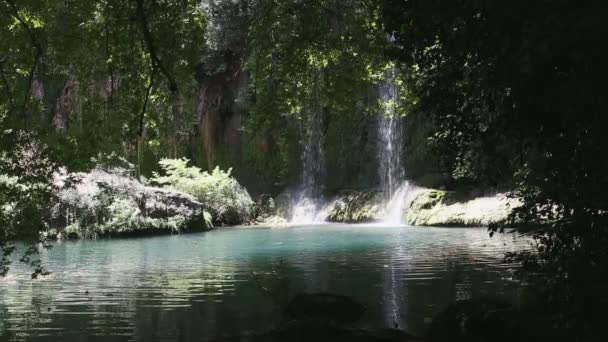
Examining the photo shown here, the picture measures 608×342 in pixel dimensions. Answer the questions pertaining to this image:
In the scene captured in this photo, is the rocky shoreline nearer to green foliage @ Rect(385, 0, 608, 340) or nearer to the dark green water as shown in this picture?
the dark green water

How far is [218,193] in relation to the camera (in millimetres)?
30875

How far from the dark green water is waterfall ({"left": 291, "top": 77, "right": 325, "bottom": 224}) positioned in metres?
10.4

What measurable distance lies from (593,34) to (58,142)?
835cm

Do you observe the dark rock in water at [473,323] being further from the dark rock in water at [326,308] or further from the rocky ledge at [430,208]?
the rocky ledge at [430,208]

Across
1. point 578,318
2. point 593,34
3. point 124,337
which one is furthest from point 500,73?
point 124,337

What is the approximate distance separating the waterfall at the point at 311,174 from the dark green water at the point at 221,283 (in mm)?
10366

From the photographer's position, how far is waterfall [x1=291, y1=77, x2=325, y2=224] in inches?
1280

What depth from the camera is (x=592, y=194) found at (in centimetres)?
424

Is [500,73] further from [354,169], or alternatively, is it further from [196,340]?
[354,169]

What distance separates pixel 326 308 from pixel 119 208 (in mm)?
18376

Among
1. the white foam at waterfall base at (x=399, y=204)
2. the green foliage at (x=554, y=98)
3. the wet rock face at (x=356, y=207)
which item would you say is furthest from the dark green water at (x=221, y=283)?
the wet rock face at (x=356, y=207)

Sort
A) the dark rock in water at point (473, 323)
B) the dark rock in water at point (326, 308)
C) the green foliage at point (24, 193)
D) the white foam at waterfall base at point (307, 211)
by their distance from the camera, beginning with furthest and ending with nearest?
the white foam at waterfall base at point (307, 211) < the green foliage at point (24, 193) < the dark rock in water at point (326, 308) < the dark rock in water at point (473, 323)

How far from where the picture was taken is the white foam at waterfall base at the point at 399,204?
28734mm

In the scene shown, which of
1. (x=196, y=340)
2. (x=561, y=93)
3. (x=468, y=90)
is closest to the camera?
(x=561, y=93)
